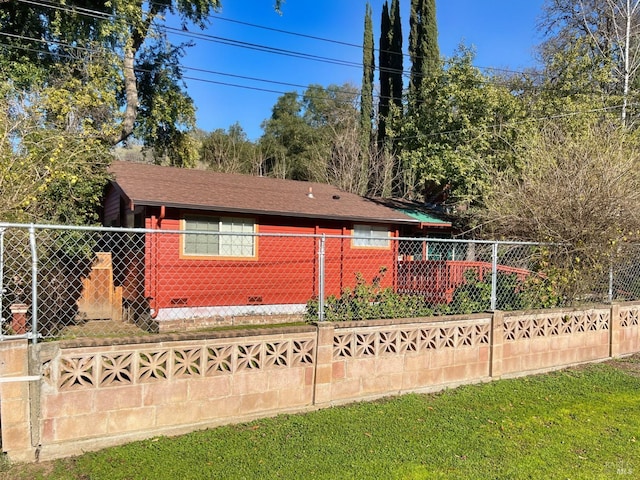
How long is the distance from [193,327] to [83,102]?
4.92 metres

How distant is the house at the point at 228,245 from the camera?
9898 millimetres

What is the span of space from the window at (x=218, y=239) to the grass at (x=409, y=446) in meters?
6.30

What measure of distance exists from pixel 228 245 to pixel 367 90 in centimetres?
1763

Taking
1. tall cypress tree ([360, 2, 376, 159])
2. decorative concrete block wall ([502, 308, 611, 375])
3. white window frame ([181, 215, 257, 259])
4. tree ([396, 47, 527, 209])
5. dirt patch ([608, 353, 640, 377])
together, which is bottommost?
dirt patch ([608, 353, 640, 377])

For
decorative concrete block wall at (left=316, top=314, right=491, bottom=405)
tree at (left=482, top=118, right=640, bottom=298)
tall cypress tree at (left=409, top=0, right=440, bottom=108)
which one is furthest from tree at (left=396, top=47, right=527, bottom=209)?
decorative concrete block wall at (left=316, top=314, right=491, bottom=405)

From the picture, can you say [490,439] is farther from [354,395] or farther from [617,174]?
[617,174]

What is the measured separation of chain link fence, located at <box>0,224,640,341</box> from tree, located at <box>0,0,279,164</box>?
2896 millimetres

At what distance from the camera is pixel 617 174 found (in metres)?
7.02

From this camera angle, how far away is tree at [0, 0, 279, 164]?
1198cm

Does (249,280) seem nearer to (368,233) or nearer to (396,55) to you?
(368,233)

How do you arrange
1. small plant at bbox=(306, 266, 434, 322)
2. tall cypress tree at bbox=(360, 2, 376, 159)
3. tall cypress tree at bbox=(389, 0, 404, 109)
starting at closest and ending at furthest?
small plant at bbox=(306, 266, 434, 322)
tall cypress tree at bbox=(389, 0, 404, 109)
tall cypress tree at bbox=(360, 2, 376, 159)

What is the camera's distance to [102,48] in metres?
13.3

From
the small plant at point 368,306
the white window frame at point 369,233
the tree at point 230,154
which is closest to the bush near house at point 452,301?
the small plant at point 368,306

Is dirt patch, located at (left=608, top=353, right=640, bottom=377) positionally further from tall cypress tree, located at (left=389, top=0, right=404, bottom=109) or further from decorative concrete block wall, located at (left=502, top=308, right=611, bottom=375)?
tall cypress tree, located at (left=389, top=0, right=404, bottom=109)
